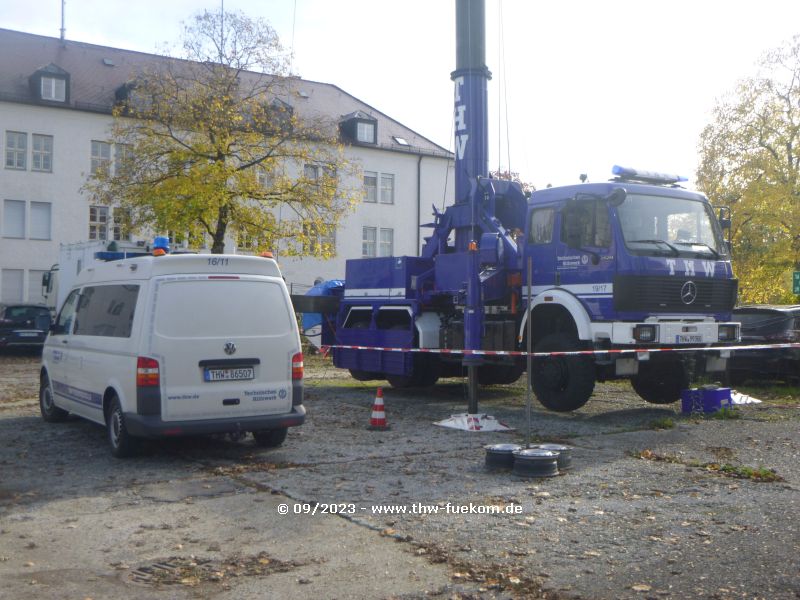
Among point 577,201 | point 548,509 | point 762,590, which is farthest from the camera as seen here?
point 577,201

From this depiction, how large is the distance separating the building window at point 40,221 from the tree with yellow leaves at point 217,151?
11.4 metres

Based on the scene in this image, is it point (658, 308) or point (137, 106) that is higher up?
point (137, 106)

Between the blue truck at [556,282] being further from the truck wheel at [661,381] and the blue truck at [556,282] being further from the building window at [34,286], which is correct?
the building window at [34,286]

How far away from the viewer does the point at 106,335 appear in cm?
954

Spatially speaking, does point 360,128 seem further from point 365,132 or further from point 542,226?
point 542,226

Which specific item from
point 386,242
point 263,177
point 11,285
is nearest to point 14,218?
point 11,285

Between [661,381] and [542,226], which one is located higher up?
[542,226]

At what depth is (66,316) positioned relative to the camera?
11.1 metres

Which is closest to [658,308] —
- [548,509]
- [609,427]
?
[609,427]

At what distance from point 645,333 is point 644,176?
8.16 feet

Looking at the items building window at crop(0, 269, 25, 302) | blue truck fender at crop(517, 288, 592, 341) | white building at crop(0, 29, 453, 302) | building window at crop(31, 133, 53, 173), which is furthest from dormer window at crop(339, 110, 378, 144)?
blue truck fender at crop(517, 288, 592, 341)

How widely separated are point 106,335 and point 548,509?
206 inches

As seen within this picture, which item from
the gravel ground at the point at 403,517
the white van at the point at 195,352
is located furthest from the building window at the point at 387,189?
the white van at the point at 195,352

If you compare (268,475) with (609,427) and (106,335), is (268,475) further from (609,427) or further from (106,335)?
(609,427)
